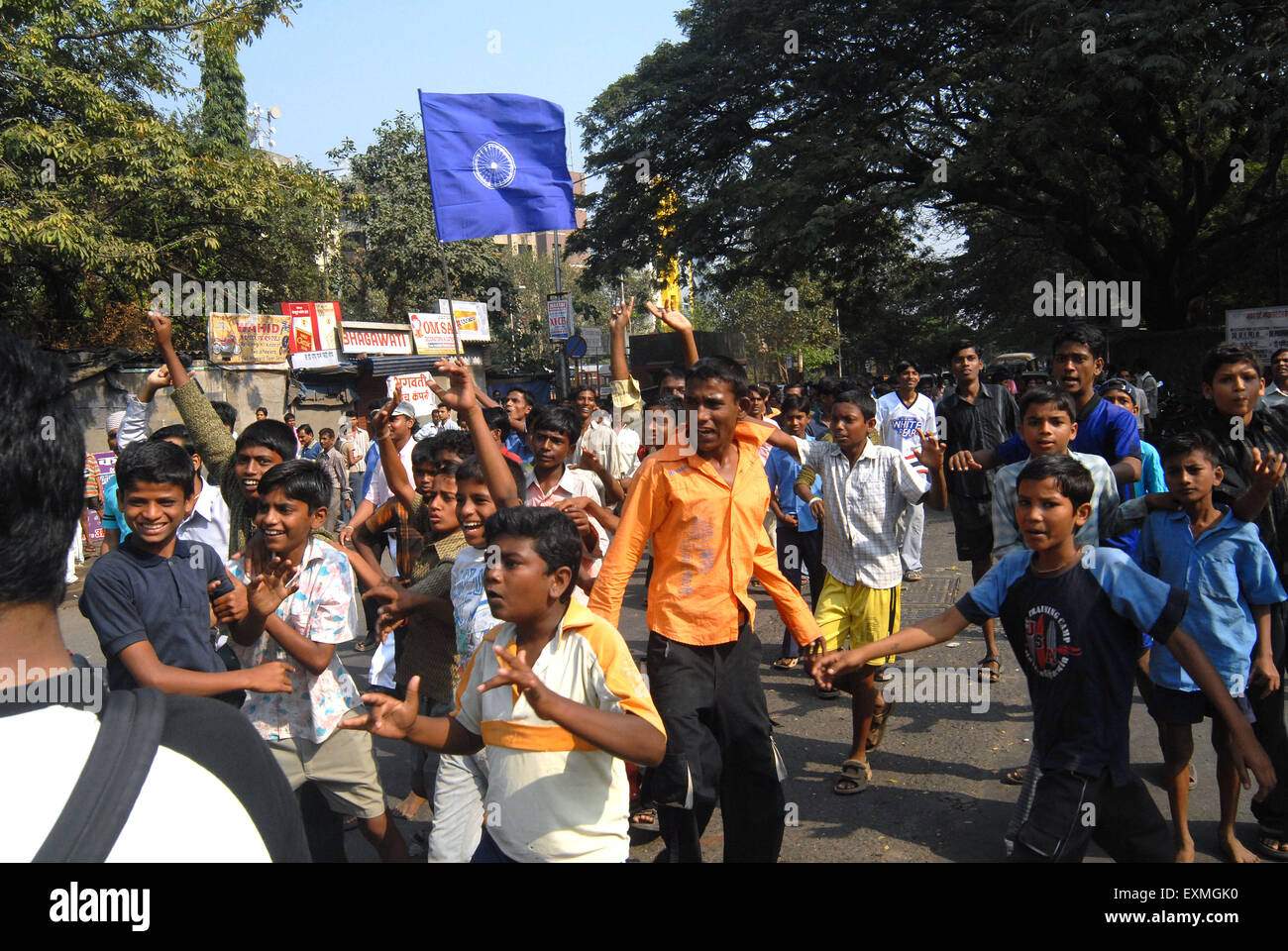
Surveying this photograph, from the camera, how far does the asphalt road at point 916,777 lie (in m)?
3.85

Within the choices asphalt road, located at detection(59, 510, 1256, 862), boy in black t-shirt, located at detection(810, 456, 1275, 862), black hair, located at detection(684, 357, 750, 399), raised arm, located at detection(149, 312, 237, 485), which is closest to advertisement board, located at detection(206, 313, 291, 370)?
asphalt road, located at detection(59, 510, 1256, 862)

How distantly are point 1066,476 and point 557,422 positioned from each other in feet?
7.14

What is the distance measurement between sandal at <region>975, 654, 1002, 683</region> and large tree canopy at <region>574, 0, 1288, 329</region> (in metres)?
10.8

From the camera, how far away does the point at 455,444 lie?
3.91 meters

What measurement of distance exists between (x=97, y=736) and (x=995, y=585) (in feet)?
8.68

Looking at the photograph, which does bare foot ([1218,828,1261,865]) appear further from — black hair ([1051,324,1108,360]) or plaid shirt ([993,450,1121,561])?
black hair ([1051,324,1108,360])

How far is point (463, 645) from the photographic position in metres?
3.21

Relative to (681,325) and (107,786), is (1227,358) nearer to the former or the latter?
(681,325)

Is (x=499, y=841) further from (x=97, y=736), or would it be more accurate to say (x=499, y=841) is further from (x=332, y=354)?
(x=332, y=354)

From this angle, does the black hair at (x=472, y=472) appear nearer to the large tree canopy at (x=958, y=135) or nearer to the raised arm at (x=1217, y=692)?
the raised arm at (x=1217, y=692)

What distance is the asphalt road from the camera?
3848 millimetres

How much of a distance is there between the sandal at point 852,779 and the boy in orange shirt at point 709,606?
0.98 metres

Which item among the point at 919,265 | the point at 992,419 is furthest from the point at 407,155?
the point at 992,419

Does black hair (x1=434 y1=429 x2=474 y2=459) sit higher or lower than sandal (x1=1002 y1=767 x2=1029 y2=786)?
higher
